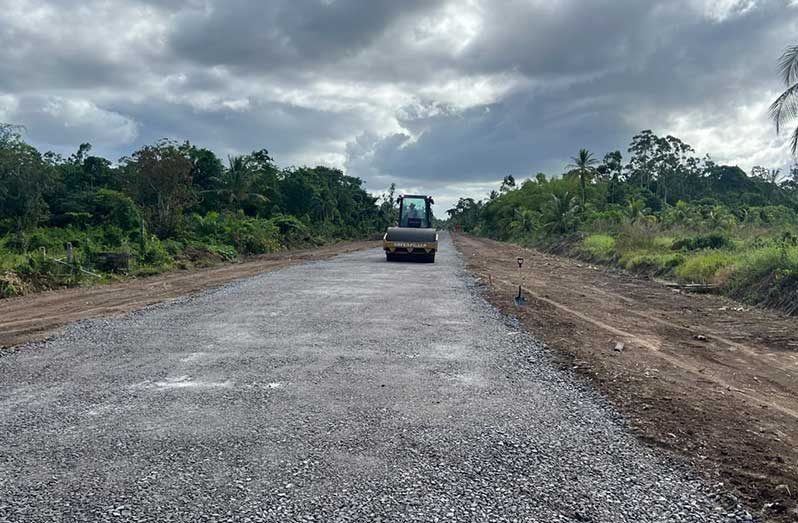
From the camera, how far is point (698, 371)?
6809 mm

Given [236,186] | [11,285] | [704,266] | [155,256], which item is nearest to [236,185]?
[236,186]

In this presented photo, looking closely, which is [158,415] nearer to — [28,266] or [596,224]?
[28,266]

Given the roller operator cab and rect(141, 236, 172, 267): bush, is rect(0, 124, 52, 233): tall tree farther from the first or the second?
the roller operator cab

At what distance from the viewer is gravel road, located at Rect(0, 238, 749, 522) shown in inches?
132

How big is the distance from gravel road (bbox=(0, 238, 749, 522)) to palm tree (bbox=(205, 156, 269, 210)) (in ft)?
115

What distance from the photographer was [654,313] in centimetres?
1168

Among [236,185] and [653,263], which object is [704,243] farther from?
[236,185]

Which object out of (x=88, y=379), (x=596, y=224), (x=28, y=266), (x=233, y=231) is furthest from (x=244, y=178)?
(x=88, y=379)

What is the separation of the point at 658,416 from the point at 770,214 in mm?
37071

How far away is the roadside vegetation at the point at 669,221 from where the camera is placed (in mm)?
14204

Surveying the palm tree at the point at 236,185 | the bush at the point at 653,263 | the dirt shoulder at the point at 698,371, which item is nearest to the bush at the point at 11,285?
the dirt shoulder at the point at 698,371

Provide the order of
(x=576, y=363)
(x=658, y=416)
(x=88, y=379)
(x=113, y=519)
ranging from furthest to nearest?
(x=576, y=363)
(x=88, y=379)
(x=658, y=416)
(x=113, y=519)

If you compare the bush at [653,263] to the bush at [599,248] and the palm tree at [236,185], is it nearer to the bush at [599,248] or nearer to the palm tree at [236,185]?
the bush at [599,248]

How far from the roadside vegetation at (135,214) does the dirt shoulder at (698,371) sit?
12.1m
